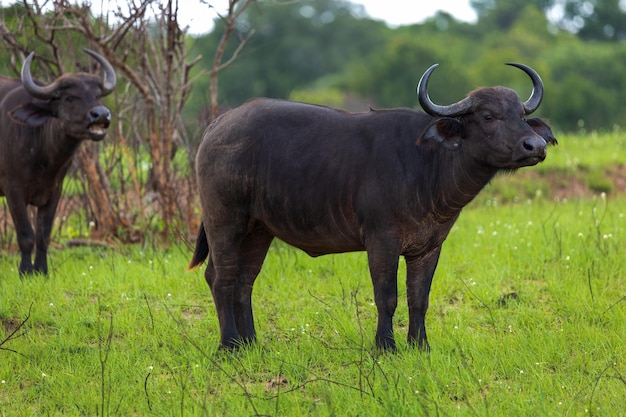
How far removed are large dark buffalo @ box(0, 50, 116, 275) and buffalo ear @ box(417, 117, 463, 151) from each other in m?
3.38

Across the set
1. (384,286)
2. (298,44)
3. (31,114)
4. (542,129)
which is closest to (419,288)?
(384,286)

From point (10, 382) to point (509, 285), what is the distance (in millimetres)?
3971

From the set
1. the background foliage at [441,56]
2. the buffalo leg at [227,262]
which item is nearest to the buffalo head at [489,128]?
the buffalo leg at [227,262]

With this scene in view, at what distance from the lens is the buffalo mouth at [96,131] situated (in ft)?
25.4

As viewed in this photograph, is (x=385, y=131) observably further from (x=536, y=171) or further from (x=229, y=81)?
(x=229, y=81)

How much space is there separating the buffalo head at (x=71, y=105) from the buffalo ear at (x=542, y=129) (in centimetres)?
380

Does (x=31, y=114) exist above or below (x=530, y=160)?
below

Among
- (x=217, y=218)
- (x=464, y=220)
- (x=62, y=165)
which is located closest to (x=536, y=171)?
(x=464, y=220)

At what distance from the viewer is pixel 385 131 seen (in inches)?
223

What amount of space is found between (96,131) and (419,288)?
11.2 ft

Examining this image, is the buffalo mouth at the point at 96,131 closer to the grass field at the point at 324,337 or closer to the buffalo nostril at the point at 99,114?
the buffalo nostril at the point at 99,114

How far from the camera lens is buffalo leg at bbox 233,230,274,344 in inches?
242

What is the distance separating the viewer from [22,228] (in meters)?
8.29

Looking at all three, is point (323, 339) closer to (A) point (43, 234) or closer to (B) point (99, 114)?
(B) point (99, 114)
